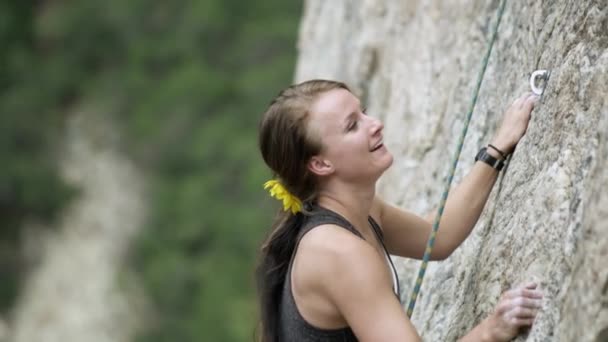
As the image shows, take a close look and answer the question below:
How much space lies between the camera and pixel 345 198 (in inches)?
93.6

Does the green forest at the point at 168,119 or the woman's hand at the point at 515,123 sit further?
the green forest at the point at 168,119

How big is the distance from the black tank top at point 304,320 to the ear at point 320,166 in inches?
2.9

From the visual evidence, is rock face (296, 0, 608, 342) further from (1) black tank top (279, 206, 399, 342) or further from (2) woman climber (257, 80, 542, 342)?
(1) black tank top (279, 206, 399, 342)

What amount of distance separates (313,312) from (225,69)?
1572cm

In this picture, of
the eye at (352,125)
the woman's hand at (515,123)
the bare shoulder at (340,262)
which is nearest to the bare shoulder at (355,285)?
the bare shoulder at (340,262)

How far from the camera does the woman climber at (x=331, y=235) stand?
2.13 metres

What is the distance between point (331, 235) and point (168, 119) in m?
15.6

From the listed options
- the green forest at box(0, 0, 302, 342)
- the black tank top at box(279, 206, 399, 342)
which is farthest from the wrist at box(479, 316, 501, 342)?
the green forest at box(0, 0, 302, 342)

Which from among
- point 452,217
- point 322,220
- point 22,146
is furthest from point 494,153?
point 22,146

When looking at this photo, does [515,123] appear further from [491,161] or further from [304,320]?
[304,320]

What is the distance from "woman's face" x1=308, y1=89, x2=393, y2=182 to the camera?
2330 millimetres

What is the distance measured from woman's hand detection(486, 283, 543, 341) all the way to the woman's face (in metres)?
0.40

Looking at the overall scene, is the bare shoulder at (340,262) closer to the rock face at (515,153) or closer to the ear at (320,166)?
the ear at (320,166)

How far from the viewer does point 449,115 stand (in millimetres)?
3623
